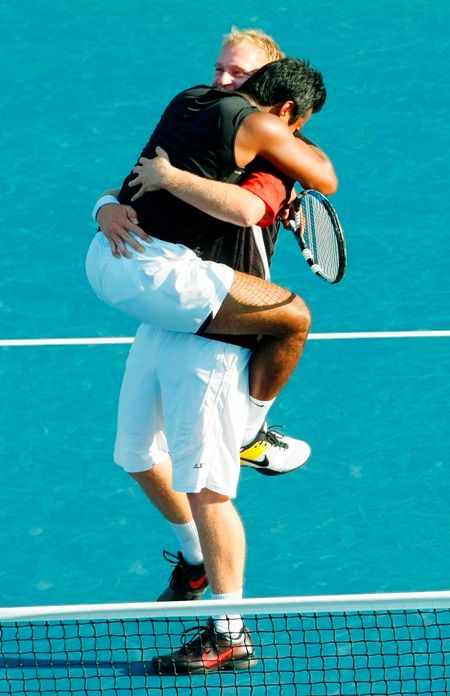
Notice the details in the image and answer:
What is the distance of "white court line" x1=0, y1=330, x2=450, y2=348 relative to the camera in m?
9.27

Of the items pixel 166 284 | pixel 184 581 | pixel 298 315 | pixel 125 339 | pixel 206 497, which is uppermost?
pixel 166 284

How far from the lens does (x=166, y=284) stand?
6.47m

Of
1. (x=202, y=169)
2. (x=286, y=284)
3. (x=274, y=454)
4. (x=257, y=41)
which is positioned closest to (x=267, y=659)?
(x=274, y=454)

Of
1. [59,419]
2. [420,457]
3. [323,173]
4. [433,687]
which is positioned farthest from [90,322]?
[433,687]

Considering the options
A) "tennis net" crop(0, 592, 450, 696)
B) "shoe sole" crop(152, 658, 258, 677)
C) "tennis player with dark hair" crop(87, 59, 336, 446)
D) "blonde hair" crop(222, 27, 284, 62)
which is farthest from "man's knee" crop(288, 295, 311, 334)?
"shoe sole" crop(152, 658, 258, 677)

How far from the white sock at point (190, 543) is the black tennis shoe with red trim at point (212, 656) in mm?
535

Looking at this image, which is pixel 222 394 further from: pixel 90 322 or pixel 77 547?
pixel 90 322

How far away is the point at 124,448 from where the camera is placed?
7027 millimetres

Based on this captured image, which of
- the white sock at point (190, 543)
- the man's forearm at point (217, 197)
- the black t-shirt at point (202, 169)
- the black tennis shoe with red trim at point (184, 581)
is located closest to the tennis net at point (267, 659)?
→ the black tennis shoe with red trim at point (184, 581)

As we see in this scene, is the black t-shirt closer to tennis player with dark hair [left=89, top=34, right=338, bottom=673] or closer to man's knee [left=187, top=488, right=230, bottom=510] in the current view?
tennis player with dark hair [left=89, top=34, right=338, bottom=673]

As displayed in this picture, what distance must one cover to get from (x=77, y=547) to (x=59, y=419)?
3.74ft

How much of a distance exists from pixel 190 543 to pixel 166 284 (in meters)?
1.54

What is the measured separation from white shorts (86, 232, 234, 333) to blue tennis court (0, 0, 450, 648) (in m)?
1.67

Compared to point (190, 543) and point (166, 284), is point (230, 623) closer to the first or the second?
point (190, 543)
